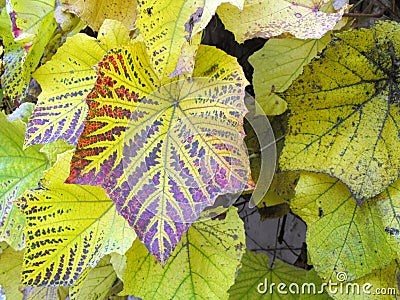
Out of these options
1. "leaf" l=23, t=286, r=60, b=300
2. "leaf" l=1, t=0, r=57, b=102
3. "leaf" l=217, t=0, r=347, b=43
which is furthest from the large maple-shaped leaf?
"leaf" l=23, t=286, r=60, b=300

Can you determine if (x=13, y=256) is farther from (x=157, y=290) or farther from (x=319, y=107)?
(x=319, y=107)

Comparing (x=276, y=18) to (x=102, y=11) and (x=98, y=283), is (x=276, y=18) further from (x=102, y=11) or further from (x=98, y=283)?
(x=98, y=283)

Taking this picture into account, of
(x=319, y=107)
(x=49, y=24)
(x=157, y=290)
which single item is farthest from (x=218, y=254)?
(x=49, y=24)

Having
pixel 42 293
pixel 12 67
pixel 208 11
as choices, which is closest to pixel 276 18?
pixel 208 11

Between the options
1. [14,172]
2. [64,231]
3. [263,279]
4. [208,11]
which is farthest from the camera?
[263,279]

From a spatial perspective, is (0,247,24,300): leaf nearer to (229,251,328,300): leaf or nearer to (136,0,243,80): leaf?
(229,251,328,300): leaf

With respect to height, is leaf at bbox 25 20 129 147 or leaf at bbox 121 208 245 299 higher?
leaf at bbox 25 20 129 147
